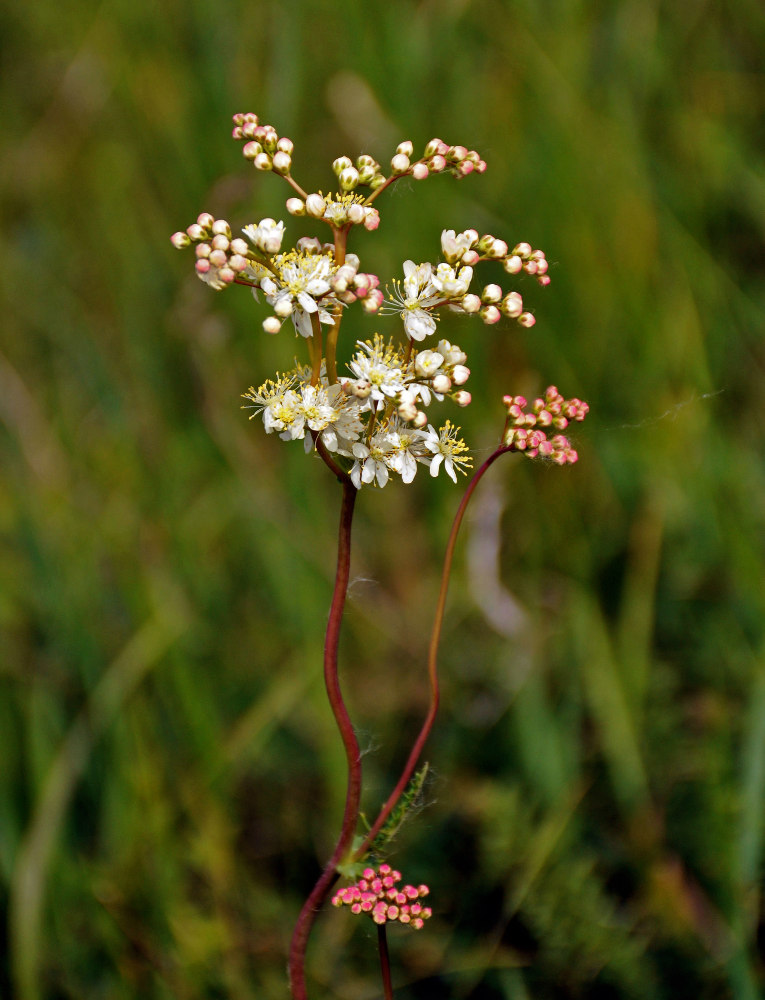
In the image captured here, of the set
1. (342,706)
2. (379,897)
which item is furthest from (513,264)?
(379,897)

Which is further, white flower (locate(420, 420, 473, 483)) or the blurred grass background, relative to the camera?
the blurred grass background

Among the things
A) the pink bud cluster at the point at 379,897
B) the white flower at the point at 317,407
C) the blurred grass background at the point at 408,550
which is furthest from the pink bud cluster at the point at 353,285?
the pink bud cluster at the point at 379,897

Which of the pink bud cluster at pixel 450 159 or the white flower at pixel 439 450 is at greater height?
the pink bud cluster at pixel 450 159

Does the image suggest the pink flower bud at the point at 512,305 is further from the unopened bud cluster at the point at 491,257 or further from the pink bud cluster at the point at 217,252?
the pink bud cluster at the point at 217,252

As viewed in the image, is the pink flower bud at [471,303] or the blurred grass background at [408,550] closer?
the pink flower bud at [471,303]

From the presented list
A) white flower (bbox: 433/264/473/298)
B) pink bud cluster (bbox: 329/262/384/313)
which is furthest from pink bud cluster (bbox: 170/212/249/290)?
white flower (bbox: 433/264/473/298)

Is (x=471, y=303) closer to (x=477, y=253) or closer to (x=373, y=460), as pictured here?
(x=477, y=253)

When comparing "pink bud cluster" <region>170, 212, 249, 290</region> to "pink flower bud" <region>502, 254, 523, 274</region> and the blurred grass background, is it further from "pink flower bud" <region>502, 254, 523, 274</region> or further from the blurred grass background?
the blurred grass background

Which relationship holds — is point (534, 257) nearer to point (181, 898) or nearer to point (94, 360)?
point (181, 898)
